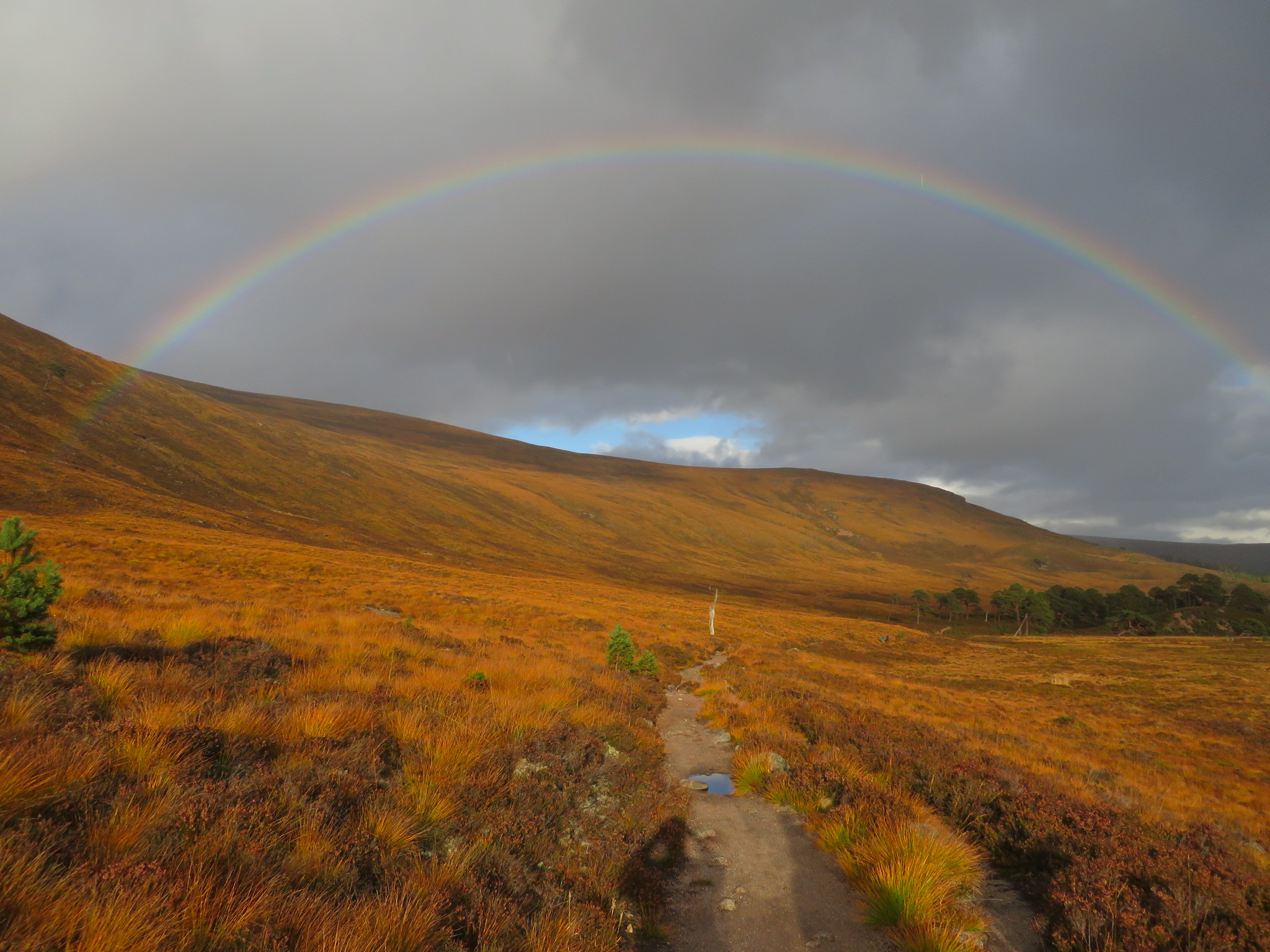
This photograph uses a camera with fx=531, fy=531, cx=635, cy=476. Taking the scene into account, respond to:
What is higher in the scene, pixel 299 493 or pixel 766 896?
pixel 299 493

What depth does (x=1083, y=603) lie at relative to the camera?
10388 cm

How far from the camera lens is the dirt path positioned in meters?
4.53

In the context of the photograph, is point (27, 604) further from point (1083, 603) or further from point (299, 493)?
point (1083, 603)

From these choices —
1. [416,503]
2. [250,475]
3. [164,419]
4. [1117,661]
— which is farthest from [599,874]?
[164,419]

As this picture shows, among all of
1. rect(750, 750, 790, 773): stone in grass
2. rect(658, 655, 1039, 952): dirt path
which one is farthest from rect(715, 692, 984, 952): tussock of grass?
rect(658, 655, 1039, 952): dirt path

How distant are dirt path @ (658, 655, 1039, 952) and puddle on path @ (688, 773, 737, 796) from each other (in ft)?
1.82

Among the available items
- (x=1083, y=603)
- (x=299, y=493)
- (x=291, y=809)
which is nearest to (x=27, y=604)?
(x=291, y=809)

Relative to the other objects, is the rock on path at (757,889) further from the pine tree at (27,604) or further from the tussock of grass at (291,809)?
the pine tree at (27,604)

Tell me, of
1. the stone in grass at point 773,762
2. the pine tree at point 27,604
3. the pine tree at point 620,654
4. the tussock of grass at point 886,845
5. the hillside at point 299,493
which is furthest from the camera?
the hillside at point 299,493

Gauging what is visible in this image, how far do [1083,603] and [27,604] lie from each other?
138 metres

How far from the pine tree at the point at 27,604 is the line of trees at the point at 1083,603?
4439 inches

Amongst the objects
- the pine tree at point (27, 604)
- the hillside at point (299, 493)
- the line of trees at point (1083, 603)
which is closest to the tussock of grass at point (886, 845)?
the pine tree at point (27, 604)

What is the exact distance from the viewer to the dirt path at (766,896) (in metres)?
4.53

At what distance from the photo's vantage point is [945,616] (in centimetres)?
11031
